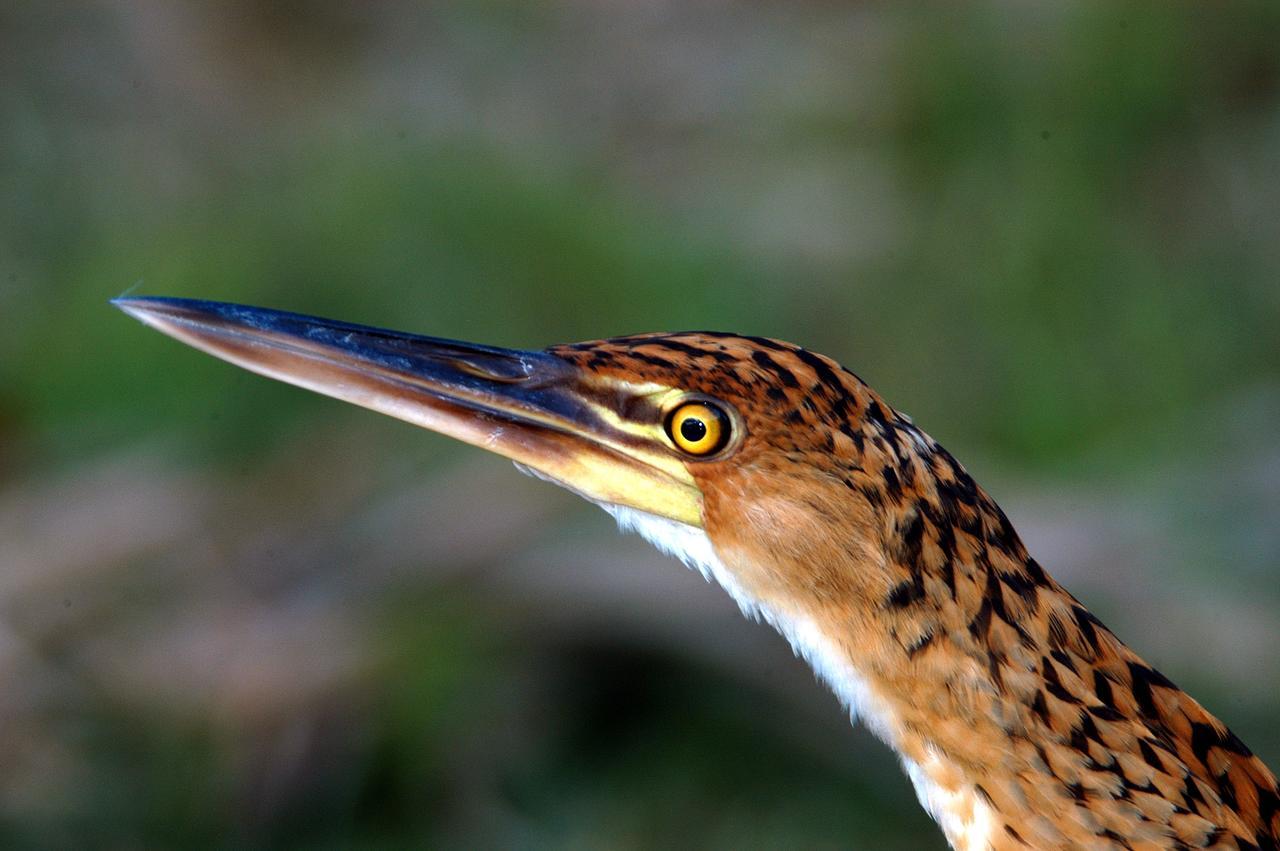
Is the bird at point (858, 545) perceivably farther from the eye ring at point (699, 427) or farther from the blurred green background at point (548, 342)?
the blurred green background at point (548, 342)

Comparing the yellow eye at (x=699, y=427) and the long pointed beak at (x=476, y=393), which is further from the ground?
the yellow eye at (x=699, y=427)

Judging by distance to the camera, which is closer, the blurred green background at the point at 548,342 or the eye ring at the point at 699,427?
the eye ring at the point at 699,427

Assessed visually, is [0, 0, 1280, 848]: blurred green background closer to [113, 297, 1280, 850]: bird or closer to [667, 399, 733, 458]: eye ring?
[113, 297, 1280, 850]: bird

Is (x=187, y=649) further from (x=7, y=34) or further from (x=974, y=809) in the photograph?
(x=7, y=34)

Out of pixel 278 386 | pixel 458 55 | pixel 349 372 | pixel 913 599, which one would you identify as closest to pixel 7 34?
pixel 458 55


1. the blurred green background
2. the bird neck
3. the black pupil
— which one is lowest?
the bird neck

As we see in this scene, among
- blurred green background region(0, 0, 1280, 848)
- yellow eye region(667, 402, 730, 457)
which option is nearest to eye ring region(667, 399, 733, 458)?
yellow eye region(667, 402, 730, 457)

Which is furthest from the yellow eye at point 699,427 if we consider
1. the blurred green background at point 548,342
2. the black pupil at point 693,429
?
the blurred green background at point 548,342
